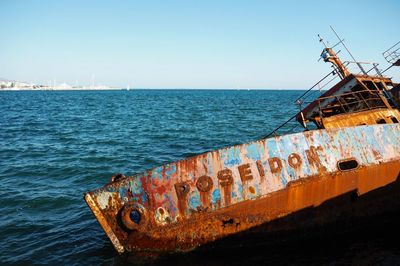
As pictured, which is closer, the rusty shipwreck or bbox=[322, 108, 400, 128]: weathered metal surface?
the rusty shipwreck

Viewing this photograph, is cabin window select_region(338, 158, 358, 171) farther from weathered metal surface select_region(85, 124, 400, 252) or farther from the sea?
the sea

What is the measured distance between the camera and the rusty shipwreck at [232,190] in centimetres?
623

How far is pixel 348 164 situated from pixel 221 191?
299 centimetres

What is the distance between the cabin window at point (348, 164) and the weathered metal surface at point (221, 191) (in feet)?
0.14

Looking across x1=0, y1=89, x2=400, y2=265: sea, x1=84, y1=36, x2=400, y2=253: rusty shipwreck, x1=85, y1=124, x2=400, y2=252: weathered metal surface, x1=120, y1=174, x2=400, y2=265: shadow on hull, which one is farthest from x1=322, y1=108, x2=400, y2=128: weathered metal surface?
x1=0, y1=89, x2=400, y2=265: sea

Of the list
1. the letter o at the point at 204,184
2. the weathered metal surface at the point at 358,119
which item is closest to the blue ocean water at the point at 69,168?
the letter o at the point at 204,184

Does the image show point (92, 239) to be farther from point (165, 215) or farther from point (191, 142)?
point (191, 142)

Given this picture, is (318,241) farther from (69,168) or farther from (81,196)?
(69,168)

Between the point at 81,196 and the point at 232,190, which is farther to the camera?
the point at 81,196

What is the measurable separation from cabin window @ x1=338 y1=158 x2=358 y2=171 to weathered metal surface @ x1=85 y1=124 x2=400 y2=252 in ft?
0.14

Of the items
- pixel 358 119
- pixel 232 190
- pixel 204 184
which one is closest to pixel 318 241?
pixel 232 190

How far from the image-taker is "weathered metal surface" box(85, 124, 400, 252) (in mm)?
6230

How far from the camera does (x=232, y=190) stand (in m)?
6.27

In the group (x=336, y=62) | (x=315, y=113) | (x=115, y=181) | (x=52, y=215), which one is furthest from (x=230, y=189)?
(x=336, y=62)
